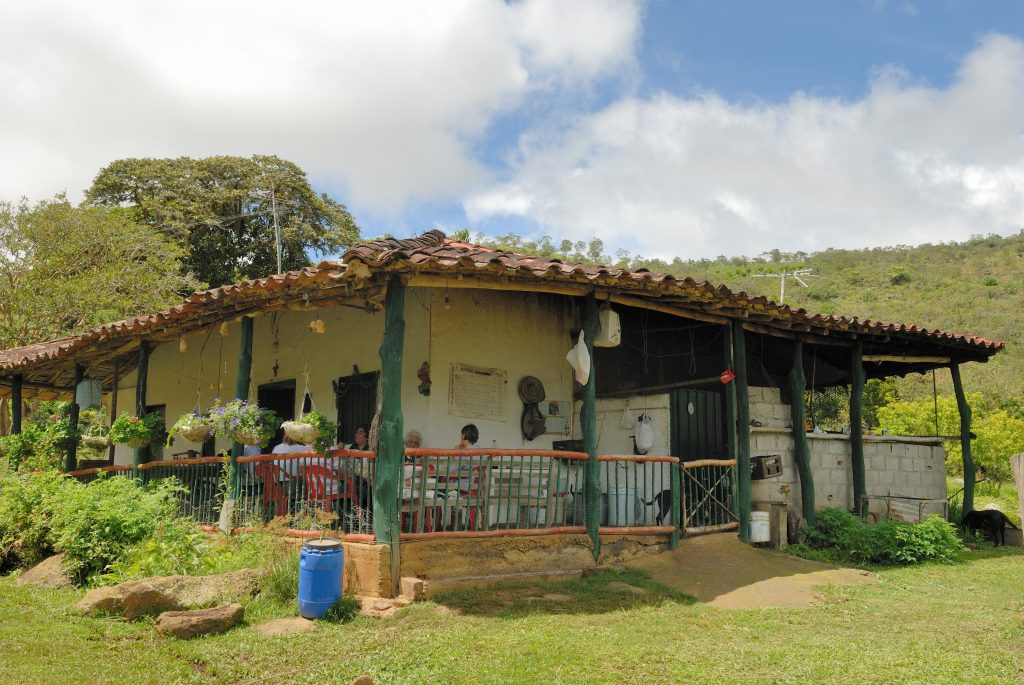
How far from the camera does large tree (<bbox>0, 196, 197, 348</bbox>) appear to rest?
21047 millimetres

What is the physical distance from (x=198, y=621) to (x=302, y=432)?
2.33 meters

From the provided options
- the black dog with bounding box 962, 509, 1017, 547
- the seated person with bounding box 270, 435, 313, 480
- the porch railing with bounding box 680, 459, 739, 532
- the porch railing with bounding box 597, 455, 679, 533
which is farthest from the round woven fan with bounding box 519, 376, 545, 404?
the black dog with bounding box 962, 509, 1017, 547

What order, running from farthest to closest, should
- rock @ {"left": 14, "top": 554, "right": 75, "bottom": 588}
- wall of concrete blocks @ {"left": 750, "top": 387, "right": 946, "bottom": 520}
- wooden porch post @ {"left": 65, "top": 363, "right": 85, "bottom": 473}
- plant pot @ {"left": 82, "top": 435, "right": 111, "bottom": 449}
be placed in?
wooden porch post @ {"left": 65, "top": 363, "right": 85, "bottom": 473}, plant pot @ {"left": 82, "top": 435, "right": 111, "bottom": 449}, wall of concrete blocks @ {"left": 750, "top": 387, "right": 946, "bottom": 520}, rock @ {"left": 14, "top": 554, "right": 75, "bottom": 588}

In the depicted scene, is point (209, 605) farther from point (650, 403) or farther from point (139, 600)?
point (650, 403)

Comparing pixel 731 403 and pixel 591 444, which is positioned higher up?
pixel 731 403

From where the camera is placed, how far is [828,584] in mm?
8555

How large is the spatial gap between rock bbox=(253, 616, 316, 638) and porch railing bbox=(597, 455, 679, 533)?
3.57m

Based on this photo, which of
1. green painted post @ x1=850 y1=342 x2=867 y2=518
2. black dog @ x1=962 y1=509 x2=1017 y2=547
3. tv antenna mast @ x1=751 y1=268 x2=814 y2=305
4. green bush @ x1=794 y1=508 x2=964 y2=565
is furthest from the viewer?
tv antenna mast @ x1=751 y1=268 x2=814 y2=305

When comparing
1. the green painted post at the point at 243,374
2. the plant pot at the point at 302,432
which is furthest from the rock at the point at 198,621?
the green painted post at the point at 243,374

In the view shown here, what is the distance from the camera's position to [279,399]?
12625 millimetres

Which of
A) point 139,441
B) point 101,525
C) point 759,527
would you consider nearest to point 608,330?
point 759,527

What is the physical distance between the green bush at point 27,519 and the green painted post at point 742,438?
794cm

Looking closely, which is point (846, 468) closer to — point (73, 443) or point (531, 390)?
point (531, 390)

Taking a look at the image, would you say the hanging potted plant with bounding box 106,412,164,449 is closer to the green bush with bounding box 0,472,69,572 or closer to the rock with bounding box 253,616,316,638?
the green bush with bounding box 0,472,69,572
